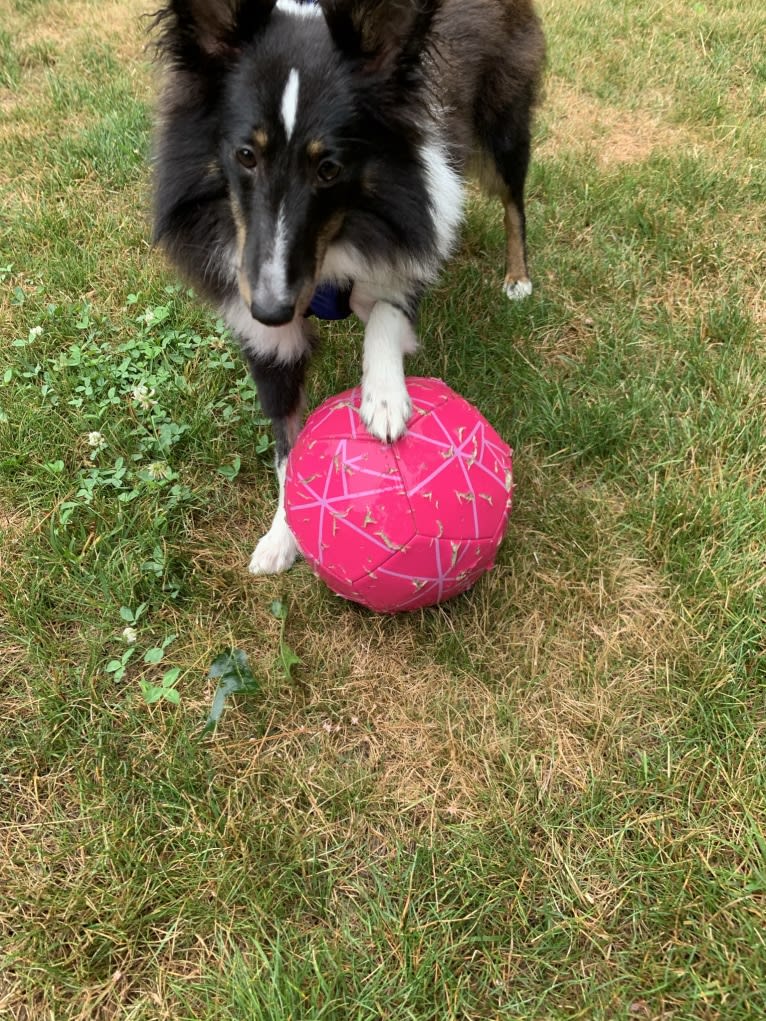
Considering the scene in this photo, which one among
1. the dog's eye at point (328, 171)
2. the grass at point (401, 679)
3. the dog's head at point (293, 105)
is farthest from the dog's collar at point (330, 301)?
the grass at point (401, 679)

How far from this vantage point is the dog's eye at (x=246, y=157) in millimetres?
1879

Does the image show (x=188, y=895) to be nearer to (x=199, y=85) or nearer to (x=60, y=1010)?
(x=60, y=1010)

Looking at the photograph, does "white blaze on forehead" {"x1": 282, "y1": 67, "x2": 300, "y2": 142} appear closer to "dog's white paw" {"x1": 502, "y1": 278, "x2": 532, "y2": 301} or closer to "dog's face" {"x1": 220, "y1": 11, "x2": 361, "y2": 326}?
"dog's face" {"x1": 220, "y1": 11, "x2": 361, "y2": 326}

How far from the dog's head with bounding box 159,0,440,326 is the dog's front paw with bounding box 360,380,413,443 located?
324 millimetres

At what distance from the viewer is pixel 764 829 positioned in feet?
5.98

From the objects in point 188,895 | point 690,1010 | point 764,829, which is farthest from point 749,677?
point 188,895

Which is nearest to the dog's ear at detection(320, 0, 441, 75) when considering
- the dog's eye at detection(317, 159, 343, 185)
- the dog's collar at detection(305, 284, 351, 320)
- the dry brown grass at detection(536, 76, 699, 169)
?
the dog's eye at detection(317, 159, 343, 185)

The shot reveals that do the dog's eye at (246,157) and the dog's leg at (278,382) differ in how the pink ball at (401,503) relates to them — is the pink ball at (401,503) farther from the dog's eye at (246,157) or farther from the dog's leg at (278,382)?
the dog's eye at (246,157)

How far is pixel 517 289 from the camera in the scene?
3479 mm

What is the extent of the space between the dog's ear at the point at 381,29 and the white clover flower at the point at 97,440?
1507 millimetres

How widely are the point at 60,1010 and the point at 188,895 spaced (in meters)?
0.33

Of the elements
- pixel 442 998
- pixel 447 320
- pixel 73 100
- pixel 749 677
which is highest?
pixel 73 100

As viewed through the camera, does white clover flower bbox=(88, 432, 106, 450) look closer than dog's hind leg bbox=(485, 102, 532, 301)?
Yes

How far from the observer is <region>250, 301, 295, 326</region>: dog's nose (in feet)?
5.89
